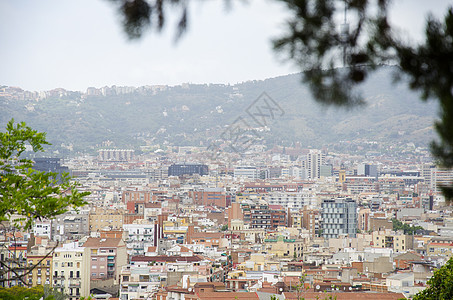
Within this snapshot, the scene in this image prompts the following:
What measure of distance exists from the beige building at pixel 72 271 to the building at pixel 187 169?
45.1m

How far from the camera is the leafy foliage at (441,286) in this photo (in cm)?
523

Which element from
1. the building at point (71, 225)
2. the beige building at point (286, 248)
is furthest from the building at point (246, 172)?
the beige building at point (286, 248)

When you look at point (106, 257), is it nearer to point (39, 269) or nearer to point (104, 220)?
point (39, 269)

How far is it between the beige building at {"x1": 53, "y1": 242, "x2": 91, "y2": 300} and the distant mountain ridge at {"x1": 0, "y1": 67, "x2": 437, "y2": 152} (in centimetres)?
5140

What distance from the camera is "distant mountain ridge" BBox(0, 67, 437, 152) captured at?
7212 centimetres

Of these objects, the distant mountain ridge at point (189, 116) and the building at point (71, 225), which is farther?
the distant mountain ridge at point (189, 116)

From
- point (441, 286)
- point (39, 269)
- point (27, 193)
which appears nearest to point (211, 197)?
point (39, 269)

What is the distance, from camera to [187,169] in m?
64.0

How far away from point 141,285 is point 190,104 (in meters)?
72.2

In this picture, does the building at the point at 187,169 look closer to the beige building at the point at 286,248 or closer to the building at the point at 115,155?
the building at the point at 115,155

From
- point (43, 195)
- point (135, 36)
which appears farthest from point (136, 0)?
point (43, 195)

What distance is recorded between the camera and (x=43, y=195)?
3010mm

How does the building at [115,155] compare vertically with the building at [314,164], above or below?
above

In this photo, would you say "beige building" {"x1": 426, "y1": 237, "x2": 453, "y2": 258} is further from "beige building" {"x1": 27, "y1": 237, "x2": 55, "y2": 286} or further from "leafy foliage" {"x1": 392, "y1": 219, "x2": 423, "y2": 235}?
"beige building" {"x1": 27, "y1": 237, "x2": 55, "y2": 286}
